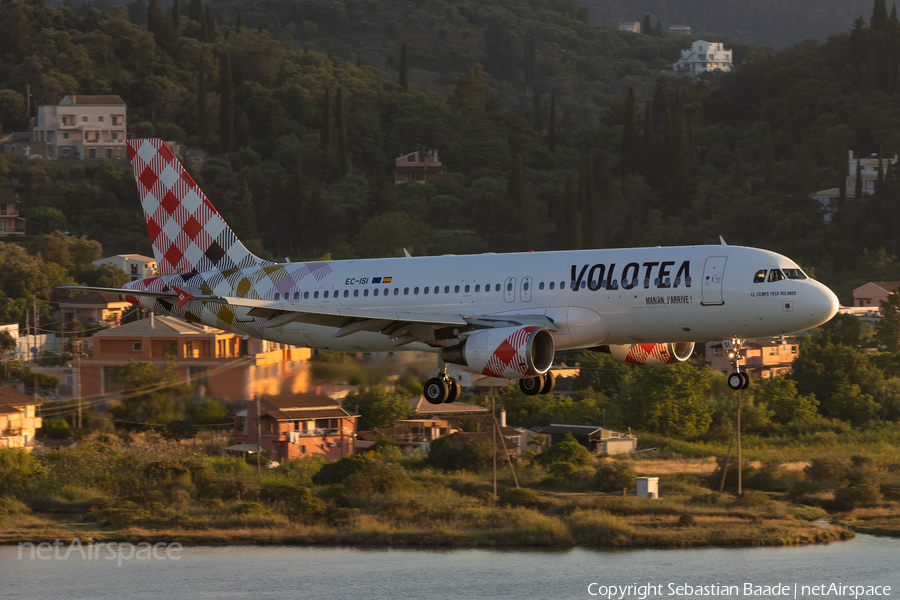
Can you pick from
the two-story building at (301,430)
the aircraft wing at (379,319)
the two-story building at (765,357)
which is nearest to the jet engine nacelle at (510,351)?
the aircraft wing at (379,319)

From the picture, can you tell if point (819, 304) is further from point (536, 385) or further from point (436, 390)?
point (436, 390)

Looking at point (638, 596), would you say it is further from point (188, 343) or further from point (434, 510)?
point (188, 343)

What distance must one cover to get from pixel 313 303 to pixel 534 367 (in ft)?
33.4

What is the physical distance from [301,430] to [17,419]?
23238mm

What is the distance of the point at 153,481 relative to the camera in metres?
102

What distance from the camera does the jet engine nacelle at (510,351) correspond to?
42500 mm

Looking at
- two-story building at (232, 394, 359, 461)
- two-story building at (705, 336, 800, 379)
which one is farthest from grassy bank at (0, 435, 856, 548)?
two-story building at (705, 336, 800, 379)

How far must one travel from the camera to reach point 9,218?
641 feet

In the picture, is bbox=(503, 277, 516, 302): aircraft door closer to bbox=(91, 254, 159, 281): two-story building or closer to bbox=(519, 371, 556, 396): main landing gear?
bbox=(519, 371, 556, 396): main landing gear

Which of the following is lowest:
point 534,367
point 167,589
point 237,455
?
point 167,589

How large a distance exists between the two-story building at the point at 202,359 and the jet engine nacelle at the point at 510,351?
15887 mm

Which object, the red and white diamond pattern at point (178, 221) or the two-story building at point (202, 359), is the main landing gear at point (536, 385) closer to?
the red and white diamond pattern at point (178, 221)

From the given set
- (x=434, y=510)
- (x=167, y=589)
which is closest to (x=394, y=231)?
(x=434, y=510)

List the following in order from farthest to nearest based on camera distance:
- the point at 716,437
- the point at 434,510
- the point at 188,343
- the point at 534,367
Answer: the point at 716,437
the point at 434,510
the point at 188,343
the point at 534,367
